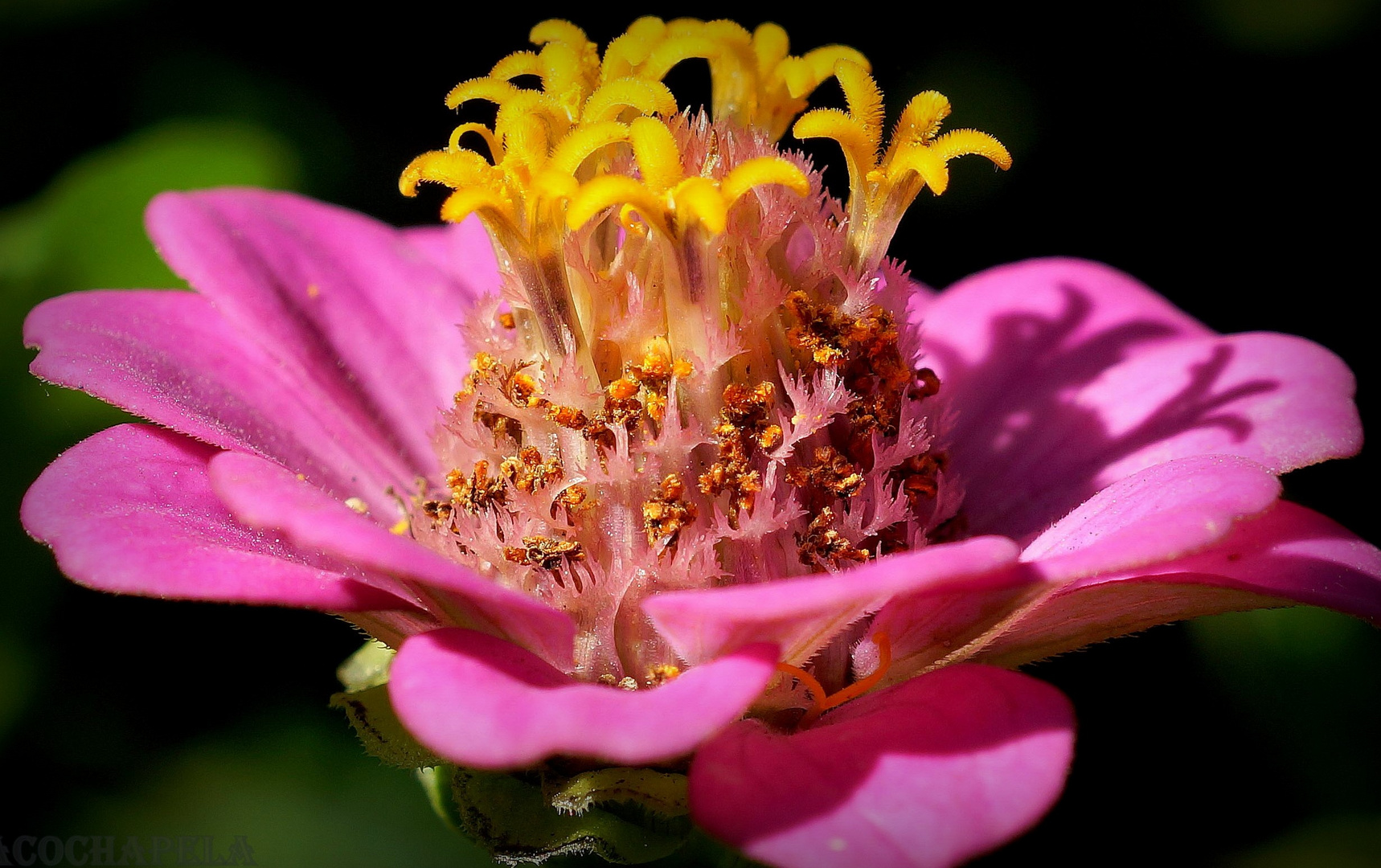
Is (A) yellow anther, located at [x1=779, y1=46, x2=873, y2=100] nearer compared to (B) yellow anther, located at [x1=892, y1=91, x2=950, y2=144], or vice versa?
(B) yellow anther, located at [x1=892, y1=91, x2=950, y2=144]

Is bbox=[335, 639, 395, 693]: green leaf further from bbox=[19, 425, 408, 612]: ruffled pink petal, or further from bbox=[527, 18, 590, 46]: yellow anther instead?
bbox=[527, 18, 590, 46]: yellow anther

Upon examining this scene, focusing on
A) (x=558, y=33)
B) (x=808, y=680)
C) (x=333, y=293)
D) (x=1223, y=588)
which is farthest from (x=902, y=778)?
(x=333, y=293)

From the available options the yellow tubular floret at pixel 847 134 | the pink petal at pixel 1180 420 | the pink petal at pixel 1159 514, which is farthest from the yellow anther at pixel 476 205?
the pink petal at pixel 1180 420

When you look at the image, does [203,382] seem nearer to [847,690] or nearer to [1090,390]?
[847,690]

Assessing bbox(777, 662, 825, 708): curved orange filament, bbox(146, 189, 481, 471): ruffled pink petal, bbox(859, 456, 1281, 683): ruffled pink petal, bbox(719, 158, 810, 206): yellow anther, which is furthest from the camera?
bbox(146, 189, 481, 471): ruffled pink petal

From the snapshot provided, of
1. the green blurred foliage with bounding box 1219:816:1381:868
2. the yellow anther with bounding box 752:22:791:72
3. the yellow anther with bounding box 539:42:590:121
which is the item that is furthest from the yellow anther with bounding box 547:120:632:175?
the green blurred foliage with bounding box 1219:816:1381:868

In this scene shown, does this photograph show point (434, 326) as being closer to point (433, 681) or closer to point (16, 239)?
point (16, 239)

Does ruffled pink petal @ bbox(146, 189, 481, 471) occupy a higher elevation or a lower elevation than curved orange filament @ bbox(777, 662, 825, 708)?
higher

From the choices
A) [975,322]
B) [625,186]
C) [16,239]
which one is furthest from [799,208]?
[16,239]
